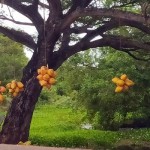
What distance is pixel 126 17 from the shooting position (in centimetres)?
563

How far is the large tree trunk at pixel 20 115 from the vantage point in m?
6.76

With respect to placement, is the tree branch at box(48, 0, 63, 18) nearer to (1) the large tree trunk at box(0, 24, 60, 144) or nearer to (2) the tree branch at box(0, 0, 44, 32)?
(1) the large tree trunk at box(0, 24, 60, 144)

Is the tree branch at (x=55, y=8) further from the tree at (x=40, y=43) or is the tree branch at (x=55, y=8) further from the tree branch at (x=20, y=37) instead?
the tree branch at (x=20, y=37)

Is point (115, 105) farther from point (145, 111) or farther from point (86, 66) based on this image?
point (86, 66)

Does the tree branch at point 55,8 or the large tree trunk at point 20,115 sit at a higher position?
the tree branch at point 55,8

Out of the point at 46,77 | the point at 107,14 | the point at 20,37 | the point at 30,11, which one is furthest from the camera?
the point at 20,37

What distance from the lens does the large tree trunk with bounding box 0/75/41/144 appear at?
22.2 ft

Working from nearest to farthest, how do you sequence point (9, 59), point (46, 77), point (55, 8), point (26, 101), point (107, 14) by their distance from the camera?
point (46, 77) → point (107, 14) → point (55, 8) → point (26, 101) → point (9, 59)

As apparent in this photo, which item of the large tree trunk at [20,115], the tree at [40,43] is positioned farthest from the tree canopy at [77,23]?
the large tree trunk at [20,115]

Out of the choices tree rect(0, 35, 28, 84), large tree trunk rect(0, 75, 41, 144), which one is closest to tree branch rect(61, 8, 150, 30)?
large tree trunk rect(0, 75, 41, 144)

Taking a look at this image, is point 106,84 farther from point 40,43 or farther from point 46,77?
point 46,77

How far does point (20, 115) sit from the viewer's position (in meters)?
6.79

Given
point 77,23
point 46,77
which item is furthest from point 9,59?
point 46,77

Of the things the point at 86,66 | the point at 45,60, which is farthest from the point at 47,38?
the point at 86,66
